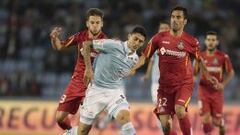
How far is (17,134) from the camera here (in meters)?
14.7

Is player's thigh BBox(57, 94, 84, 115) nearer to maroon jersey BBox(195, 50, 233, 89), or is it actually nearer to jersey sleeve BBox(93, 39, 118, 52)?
jersey sleeve BBox(93, 39, 118, 52)

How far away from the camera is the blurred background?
1612 centimetres

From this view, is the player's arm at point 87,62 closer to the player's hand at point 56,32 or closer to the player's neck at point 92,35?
the player's neck at point 92,35

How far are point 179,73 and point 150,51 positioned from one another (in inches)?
20.9

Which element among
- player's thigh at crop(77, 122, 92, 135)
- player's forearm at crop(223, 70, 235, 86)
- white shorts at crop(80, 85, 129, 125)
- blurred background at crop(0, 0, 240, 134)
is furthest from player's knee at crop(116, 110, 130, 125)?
blurred background at crop(0, 0, 240, 134)

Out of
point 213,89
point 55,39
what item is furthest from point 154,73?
point 55,39

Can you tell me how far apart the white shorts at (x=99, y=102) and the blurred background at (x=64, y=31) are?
6.00m

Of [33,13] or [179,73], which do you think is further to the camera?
[33,13]

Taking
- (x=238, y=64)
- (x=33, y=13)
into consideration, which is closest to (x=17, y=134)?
(x=33, y=13)

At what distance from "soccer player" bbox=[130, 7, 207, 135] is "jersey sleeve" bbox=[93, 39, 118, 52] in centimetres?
56

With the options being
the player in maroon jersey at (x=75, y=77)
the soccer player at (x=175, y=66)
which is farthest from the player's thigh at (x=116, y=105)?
the player in maroon jersey at (x=75, y=77)

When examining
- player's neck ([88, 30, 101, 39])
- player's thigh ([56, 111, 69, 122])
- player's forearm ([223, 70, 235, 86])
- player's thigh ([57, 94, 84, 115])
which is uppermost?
player's neck ([88, 30, 101, 39])

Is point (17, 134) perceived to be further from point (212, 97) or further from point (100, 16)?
point (100, 16)

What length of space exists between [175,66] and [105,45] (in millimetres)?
1150
